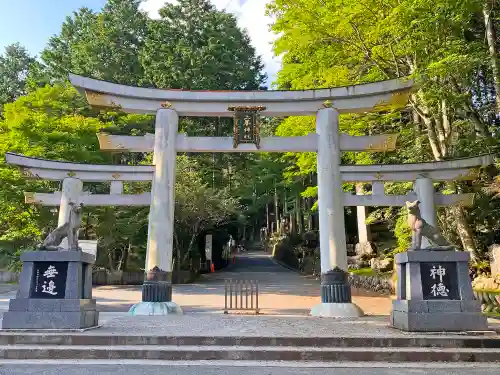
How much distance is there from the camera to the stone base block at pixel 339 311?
33.0 ft

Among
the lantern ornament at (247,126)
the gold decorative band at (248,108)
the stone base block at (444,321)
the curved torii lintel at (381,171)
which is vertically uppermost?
the gold decorative band at (248,108)

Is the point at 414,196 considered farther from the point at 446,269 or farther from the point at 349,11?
the point at 349,11

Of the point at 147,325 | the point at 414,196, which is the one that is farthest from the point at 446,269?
the point at 147,325

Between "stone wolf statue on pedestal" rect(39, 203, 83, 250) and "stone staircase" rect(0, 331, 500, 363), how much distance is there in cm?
176

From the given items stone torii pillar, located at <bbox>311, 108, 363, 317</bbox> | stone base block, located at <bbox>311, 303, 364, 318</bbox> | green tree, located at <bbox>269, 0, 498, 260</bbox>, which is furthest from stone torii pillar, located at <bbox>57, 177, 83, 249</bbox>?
green tree, located at <bbox>269, 0, 498, 260</bbox>

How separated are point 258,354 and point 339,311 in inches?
166

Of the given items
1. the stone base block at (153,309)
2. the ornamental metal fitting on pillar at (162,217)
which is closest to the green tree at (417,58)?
the ornamental metal fitting on pillar at (162,217)

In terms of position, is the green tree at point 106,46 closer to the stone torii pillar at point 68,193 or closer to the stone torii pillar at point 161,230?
the stone torii pillar at point 68,193

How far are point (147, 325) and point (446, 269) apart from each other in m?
5.97

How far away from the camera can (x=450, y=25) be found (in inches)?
462

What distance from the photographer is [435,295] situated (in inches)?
304

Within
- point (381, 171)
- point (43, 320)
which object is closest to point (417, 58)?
point (381, 171)

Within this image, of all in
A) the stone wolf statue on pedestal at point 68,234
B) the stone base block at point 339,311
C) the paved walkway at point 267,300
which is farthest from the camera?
the paved walkway at point 267,300

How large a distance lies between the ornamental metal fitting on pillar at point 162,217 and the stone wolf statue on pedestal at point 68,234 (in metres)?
2.44
